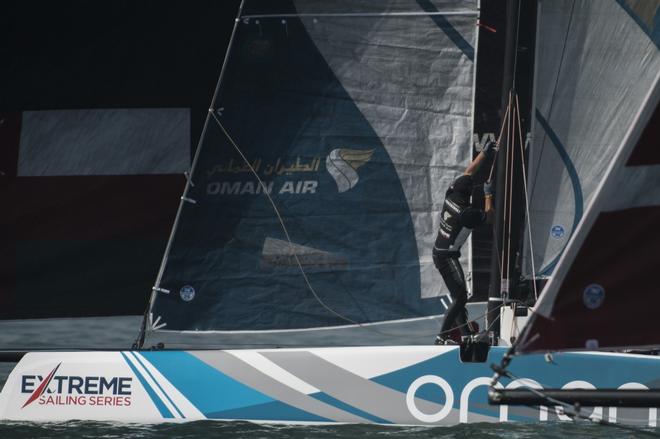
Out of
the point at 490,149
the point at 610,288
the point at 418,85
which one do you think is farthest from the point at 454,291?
the point at 610,288

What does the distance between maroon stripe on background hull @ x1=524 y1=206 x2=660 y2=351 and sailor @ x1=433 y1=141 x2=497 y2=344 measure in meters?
3.96

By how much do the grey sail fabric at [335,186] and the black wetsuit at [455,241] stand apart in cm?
32

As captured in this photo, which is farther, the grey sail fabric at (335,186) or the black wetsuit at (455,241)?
the grey sail fabric at (335,186)

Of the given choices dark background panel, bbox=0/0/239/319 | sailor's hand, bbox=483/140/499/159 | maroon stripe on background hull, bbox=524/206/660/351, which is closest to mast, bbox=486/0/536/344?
sailor's hand, bbox=483/140/499/159

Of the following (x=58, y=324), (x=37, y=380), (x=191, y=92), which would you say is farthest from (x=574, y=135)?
(x=58, y=324)

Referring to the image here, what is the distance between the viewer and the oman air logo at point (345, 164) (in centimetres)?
918

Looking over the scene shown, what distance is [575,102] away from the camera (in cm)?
892

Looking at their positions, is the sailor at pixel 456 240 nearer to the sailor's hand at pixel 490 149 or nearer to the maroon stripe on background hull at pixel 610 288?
the sailor's hand at pixel 490 149

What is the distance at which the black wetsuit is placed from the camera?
8719 mm

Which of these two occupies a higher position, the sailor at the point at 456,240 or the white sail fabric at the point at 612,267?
the sailor at the point at 456,240

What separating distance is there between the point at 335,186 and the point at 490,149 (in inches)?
48.7

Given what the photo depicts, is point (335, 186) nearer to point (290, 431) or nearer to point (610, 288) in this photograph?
point (290, 431)

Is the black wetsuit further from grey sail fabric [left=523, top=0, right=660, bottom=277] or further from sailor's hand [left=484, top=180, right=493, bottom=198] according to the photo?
grey sail fabric [left=523, top=0, right=660, bottom=277]

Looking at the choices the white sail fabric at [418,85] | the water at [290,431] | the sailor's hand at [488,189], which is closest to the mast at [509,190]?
the sailor's hand at [488,189]
